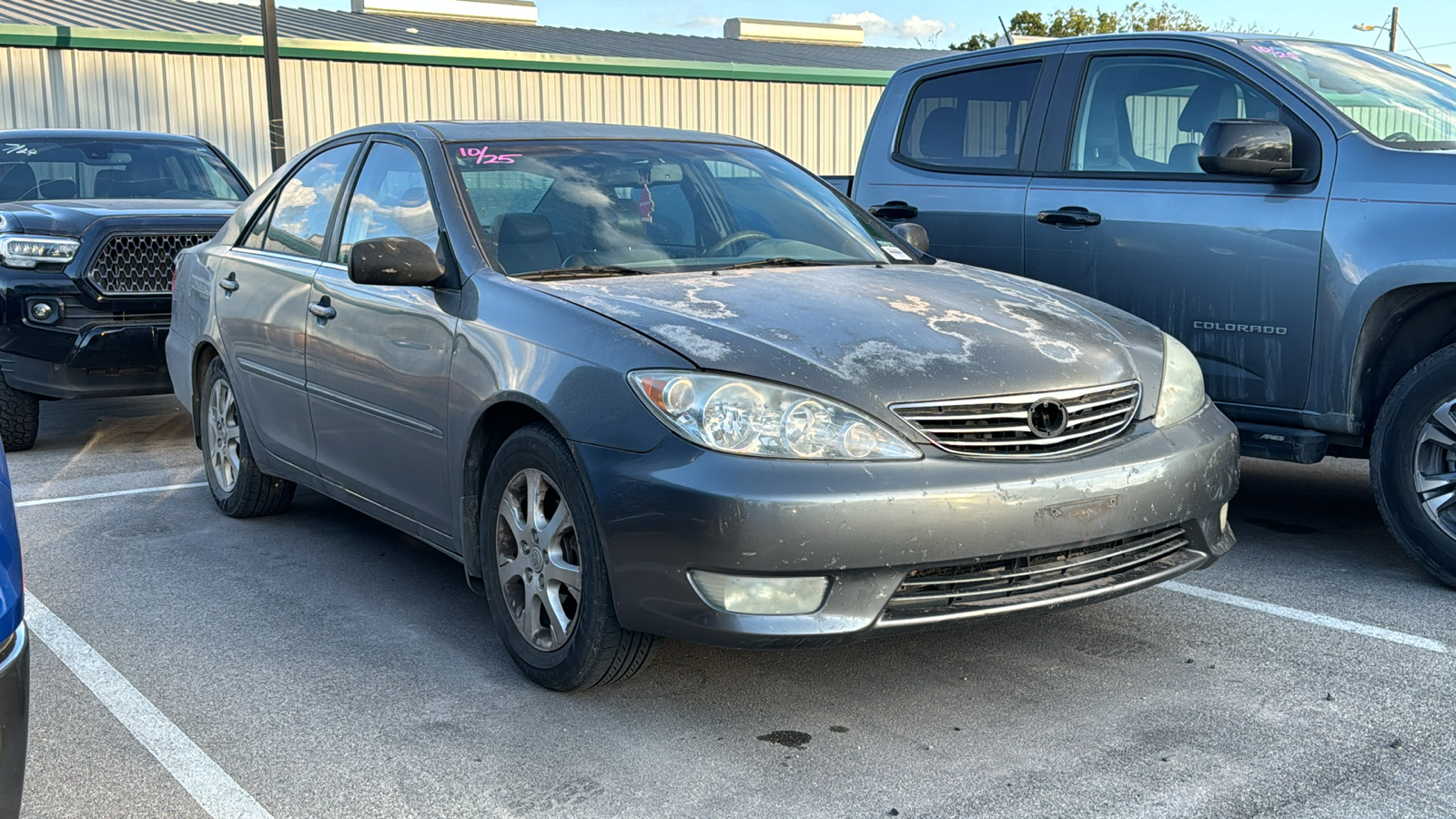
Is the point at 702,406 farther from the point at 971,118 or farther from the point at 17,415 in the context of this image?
the point at 17,415

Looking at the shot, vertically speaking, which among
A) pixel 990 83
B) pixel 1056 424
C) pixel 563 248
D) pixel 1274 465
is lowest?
pixel 1274 465

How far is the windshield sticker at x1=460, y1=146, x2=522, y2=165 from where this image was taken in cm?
454

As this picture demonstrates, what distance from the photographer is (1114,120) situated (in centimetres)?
570

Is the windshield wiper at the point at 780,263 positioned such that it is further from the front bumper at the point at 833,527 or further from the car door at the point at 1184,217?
the car door at the point at 1184,217

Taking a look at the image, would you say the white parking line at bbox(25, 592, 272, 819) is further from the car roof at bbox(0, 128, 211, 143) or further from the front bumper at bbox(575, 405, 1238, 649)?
the car roof at bbox(0, 128, 211, 143)

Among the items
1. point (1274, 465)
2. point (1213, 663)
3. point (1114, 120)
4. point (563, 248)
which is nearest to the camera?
point (1213, 663)

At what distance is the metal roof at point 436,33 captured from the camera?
859 inches

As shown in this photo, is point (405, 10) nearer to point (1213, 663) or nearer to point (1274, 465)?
point (1274, 465)

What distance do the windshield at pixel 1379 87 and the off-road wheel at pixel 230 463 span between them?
13.8ft

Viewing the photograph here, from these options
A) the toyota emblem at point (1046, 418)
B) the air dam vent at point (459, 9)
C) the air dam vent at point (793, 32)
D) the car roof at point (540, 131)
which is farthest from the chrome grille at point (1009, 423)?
the air dam vent at point (793, 32)

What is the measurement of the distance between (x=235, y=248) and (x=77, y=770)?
2.92 metres

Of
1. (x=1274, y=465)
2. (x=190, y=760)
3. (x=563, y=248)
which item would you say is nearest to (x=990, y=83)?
(x=1274, y=465)

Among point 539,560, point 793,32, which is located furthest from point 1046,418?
point 793,32

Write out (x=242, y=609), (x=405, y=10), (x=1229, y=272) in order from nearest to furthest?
(x=242, y=609), (x=1229, y=272), (x=405, y=10)
